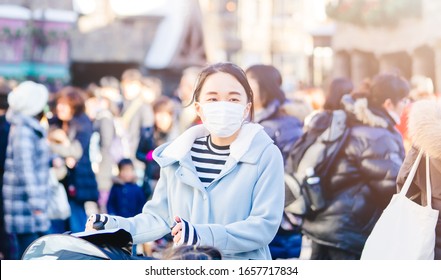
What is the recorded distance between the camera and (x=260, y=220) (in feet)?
11.8

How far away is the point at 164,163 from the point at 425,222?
1.02 meters

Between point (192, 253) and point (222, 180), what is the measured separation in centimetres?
57

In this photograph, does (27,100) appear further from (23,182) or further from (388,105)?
(388,105)

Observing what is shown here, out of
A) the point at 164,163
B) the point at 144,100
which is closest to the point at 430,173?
the point at 164,163

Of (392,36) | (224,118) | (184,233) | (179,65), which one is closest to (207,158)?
(224,118)

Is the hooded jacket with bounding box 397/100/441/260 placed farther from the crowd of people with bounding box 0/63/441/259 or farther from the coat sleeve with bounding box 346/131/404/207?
the coat sleeve with bounding box 346/131/404/207

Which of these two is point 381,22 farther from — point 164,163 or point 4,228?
point 164,163

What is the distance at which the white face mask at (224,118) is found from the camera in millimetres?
3678

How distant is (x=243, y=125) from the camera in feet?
12.4

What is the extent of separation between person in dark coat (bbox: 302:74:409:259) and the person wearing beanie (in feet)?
5.03

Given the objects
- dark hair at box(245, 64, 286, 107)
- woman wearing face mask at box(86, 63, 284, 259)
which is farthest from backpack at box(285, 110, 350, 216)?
woman wearing face mask at box(86, 63, 284, 259)

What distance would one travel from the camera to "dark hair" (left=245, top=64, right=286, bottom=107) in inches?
200

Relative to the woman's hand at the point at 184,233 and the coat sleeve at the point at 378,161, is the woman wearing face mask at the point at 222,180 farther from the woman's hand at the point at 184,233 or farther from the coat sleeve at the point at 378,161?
the coat sleeve at the point at 378,161

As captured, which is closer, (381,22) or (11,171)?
(11,171)
